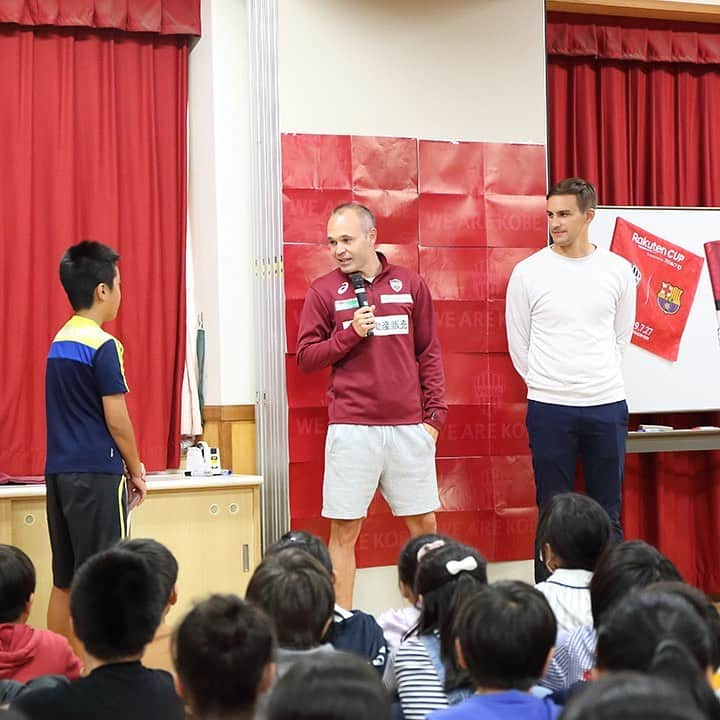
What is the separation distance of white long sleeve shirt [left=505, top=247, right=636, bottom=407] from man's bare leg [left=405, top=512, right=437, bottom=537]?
25.6 inches

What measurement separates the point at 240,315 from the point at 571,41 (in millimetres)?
2191

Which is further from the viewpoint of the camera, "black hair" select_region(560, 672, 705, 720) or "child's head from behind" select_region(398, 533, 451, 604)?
"child's head from behind" select_region(398, 533, 451, 604)

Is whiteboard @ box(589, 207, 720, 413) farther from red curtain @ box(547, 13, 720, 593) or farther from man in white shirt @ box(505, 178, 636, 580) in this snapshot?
man in white shirt @ box(505, 178, 636, 580)

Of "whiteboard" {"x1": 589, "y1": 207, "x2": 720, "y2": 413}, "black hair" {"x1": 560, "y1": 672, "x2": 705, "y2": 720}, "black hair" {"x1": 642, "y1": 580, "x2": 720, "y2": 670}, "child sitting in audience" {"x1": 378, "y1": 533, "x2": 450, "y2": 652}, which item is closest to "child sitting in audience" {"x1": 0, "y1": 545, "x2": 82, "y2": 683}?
"child sitting in audience" {"x1": 378, "y1": 533, "x2": 450, "y2": 652}

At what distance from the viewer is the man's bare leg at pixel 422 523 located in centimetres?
437

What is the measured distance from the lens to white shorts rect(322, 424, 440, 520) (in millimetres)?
4230

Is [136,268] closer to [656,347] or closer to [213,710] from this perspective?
[656,347]

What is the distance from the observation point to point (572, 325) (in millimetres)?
4461

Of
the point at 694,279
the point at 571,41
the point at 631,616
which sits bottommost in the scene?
the point at 631,616

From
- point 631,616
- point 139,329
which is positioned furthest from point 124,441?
point 631,616

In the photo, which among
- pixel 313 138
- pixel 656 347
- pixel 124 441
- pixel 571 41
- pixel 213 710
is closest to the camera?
pixel 213 710

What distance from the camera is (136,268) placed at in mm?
4879

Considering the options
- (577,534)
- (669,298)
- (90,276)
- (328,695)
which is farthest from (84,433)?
(669,298)

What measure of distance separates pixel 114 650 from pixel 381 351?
2.34m
